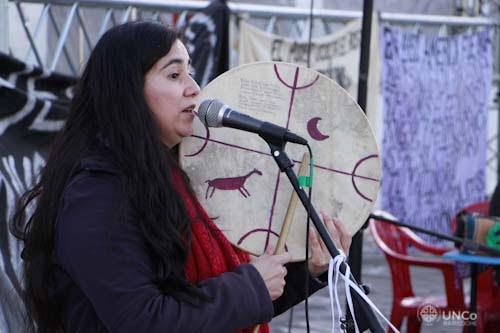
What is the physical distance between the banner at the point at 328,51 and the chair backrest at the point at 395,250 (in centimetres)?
132

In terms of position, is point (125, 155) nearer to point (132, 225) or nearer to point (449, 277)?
point (132, 225)

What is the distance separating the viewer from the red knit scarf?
2014 millimetres

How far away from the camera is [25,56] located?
4336 millimetres

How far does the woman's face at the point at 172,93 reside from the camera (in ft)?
6.55

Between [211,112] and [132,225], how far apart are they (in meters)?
0.32

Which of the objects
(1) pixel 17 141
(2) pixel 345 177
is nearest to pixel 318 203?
(2) pixel 345 177

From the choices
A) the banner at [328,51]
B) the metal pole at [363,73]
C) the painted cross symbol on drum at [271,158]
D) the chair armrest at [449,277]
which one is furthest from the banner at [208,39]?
the painted cross symbol on drum at [271,158]

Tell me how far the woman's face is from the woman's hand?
34 centimetres

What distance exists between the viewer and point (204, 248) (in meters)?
2.03

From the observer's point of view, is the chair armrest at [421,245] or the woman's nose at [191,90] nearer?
the woman's nose at [191,90]

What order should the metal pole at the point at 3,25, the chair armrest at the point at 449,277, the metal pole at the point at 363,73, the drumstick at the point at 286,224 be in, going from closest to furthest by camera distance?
the drumstick at the point at 286,224 < the metal pole at the point at 363,73 < the metal pole at the point at 3,25 < the chair armrest at the point at 449,277

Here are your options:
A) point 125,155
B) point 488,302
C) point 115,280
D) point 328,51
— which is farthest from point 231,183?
point 328,51

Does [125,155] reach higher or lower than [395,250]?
higher

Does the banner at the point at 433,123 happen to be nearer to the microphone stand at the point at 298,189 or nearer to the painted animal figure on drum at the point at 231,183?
the painted animal figure on drum at the point at 231,183
